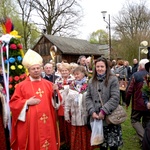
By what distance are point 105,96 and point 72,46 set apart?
24.9 m

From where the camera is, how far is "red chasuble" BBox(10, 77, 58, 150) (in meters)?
3.76

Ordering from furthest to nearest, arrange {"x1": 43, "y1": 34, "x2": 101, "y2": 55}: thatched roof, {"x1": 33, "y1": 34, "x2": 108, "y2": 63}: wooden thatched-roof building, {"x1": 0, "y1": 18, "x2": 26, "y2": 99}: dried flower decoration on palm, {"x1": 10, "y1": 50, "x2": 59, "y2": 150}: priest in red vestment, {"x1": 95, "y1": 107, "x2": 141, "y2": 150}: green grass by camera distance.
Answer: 1. {"x1": 43, "y1": 34, "x2": 101, "y2": 55}: thatched roof
2. {"x1": 33, "y1": 34, "x2": 108, "y2": 63}: wooden thatched-roof building
3. {"x1": 95, "y1": 107, "x2": 141, "y2": 150}: green grass
4. {"x1": 0, "y1": 18, "x2": 26, "y2": 99}: dried flower decoration on palm
5. {"x1": 10, "y1": 50, "x2": 59, "y2": 150}: priest in red vestment

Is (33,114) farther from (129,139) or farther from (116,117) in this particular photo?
(129,139)

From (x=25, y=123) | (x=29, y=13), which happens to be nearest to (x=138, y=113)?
(x=25, y=123)

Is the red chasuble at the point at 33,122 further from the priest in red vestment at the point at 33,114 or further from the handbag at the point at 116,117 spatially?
the handbag at the point at 116,117

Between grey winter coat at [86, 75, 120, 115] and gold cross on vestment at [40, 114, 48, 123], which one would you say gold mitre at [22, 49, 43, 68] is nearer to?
gold cross on vestment at [40, 114, 48, 123]

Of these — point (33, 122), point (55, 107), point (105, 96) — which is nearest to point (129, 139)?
point (105, 96)

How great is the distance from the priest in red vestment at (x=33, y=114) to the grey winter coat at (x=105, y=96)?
707mm

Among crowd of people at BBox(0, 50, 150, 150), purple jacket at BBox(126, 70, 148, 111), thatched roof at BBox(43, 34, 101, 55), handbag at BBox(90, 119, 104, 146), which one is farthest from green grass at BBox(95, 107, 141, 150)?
thatched roof at BBox(43, 34, 101, 55)

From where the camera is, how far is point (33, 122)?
3.77 meters

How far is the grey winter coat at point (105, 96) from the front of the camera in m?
3.81

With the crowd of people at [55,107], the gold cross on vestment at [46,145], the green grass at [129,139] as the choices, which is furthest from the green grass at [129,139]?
the gold cross on vestment at [46,145]

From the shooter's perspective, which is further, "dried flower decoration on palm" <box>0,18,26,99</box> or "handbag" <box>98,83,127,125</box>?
"dried flower decoration on palm" <box>0,18,26,99</box>

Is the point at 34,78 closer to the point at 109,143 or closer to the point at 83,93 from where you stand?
the point at 83,93
